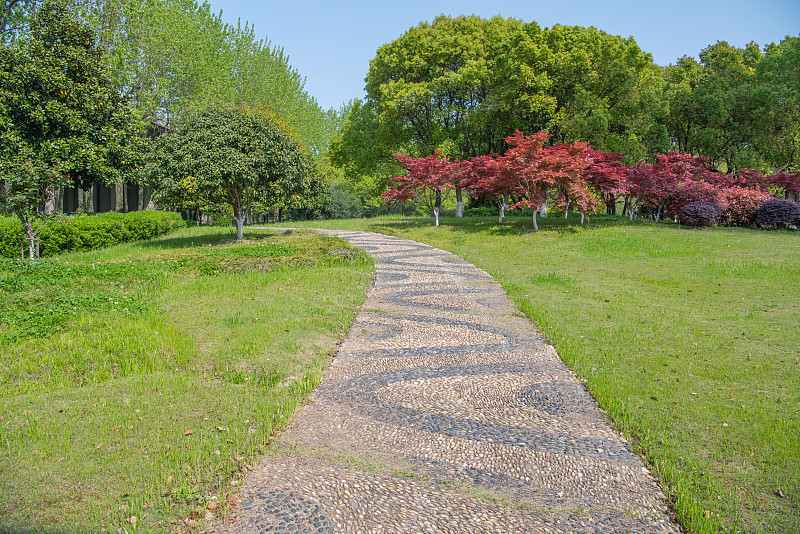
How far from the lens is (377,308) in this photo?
7.14 meters

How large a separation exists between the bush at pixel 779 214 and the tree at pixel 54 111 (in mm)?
20123

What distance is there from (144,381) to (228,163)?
31.3 feet

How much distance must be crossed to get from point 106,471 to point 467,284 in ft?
22.0

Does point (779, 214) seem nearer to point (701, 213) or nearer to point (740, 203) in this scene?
point (740, 203)

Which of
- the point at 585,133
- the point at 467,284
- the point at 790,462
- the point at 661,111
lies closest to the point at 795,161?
the point at 661,111

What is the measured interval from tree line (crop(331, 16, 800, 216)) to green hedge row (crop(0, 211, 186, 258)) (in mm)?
12610

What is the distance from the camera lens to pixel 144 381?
14.1ft

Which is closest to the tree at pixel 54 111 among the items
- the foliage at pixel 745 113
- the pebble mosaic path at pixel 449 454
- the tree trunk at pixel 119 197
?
the pebble mosaic path at pixel 449 454

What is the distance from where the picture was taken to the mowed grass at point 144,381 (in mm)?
2701

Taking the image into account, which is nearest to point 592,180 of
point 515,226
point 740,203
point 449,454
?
point 515,226

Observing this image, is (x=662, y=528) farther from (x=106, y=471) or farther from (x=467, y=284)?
(x=467, y=284)

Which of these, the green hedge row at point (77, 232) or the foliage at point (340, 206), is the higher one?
the foliage at point (340, 206)

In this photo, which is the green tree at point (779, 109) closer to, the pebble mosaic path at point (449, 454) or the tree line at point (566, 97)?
the tree line at point (566, 97)

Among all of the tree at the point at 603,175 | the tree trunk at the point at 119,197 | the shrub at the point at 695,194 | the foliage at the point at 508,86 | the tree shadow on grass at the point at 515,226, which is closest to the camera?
the tree at the point at 603,175
